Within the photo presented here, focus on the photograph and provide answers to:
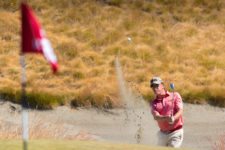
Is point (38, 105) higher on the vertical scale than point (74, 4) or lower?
lower

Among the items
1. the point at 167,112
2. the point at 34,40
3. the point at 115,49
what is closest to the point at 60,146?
the point at 167,112

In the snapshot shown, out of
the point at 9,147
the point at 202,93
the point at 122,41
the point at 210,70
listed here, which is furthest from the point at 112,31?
the point at 9,147

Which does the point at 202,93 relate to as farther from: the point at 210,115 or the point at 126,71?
the point at 126,71

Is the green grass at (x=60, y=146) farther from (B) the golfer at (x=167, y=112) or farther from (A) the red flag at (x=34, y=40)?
(A) the red flag at (x=34, y=40)

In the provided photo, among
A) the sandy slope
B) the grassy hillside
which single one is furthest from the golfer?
the grassy hillside

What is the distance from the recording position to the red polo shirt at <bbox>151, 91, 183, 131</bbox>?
7.54 metres

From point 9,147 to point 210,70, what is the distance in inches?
490

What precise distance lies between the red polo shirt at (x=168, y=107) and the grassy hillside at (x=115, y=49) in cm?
787

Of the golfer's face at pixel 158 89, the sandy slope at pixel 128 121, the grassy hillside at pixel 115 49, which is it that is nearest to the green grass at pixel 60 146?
the golfer's face at pixel 158 89

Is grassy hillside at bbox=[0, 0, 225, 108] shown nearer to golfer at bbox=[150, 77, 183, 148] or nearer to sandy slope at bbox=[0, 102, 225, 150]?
sandy slope at bbox=[0, 102, 225, 150]

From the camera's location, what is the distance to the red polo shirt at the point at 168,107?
7.54 m

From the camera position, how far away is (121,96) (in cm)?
1596

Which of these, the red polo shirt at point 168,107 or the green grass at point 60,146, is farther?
the red polo shirt at point 168,107

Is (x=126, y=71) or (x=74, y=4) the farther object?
(x=74, y=4)
